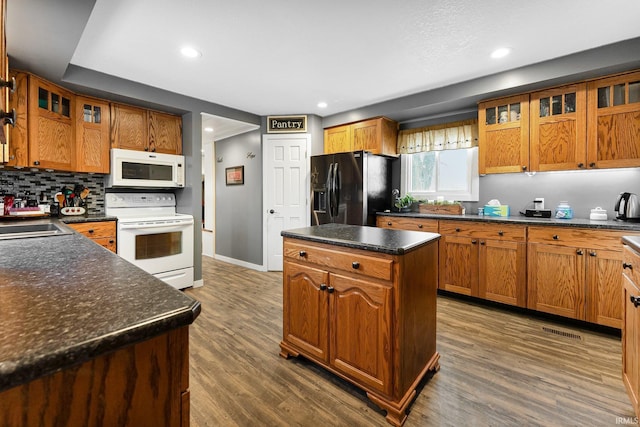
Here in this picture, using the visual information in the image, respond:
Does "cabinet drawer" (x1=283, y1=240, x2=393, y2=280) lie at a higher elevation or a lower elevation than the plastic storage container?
lower

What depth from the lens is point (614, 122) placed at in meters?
2.54

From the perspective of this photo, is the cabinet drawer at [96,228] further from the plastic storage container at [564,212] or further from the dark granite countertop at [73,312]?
the plastic storage container at [564,212]

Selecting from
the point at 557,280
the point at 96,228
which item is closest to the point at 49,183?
the point at 96,228

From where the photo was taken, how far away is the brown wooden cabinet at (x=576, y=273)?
2383 mm

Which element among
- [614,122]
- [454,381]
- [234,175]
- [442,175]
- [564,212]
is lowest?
[454,381]

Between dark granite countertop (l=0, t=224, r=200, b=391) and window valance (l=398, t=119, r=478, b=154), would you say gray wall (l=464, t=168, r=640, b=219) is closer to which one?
window valance (l=398, t=119, r=478, b=154)

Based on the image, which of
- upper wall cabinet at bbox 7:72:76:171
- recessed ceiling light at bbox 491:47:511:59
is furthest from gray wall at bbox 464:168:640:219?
upper wall cabinet at bbox 7:72:76:171

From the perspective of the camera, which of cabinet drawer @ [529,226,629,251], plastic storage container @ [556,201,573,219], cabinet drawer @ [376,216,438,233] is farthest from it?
cabinet drawer @ [376,216,438,233]

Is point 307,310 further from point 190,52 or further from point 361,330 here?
point 190,52

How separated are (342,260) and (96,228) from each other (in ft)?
8.68

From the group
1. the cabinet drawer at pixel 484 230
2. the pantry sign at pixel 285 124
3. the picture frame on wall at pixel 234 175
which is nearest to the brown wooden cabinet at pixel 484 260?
the cabinet drawer at pixel 484 230

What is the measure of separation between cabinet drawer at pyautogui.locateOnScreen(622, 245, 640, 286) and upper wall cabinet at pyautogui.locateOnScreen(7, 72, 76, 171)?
439cm

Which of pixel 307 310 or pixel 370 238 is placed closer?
pixel 370 238

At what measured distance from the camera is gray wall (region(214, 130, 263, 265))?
4.59m
